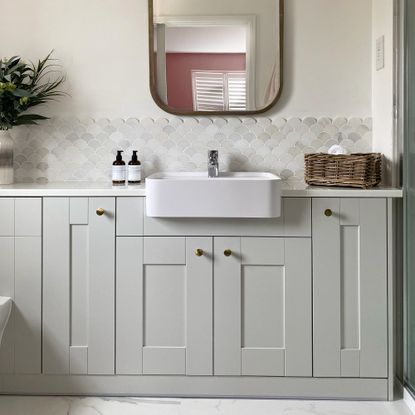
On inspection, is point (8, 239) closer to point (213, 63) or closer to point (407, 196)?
point (213, 63)

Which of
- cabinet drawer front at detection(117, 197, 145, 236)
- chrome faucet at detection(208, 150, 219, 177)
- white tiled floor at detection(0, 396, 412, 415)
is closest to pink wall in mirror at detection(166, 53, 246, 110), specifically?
chrome faucet at detection(208, 150, 219, 177)

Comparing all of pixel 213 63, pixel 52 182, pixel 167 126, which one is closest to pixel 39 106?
pixel 52 182

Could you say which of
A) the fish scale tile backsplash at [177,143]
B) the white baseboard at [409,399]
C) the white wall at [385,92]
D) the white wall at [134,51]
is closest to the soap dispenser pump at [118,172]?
the fish scale tile backsplash at [177,143]

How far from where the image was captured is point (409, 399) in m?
2.25

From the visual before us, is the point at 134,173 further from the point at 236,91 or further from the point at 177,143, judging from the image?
the point at 236,91

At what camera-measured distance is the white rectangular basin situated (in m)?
2.16

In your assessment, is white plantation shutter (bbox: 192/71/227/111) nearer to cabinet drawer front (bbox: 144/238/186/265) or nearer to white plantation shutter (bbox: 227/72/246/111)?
white plantation shutter (bbox: 227/72/246/111)

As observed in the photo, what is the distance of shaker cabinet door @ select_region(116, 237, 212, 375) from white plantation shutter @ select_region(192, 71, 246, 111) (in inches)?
30.2

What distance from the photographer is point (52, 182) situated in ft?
8.98

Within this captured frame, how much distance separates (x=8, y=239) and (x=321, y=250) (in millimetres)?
1309

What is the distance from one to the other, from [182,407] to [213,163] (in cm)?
109

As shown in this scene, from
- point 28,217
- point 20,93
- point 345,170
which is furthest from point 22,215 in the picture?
point 345,170

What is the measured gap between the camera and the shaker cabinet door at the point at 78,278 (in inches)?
90.2

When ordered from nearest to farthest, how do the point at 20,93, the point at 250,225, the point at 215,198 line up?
the point at 215,198
the point at 250,225
the point at 20,93
